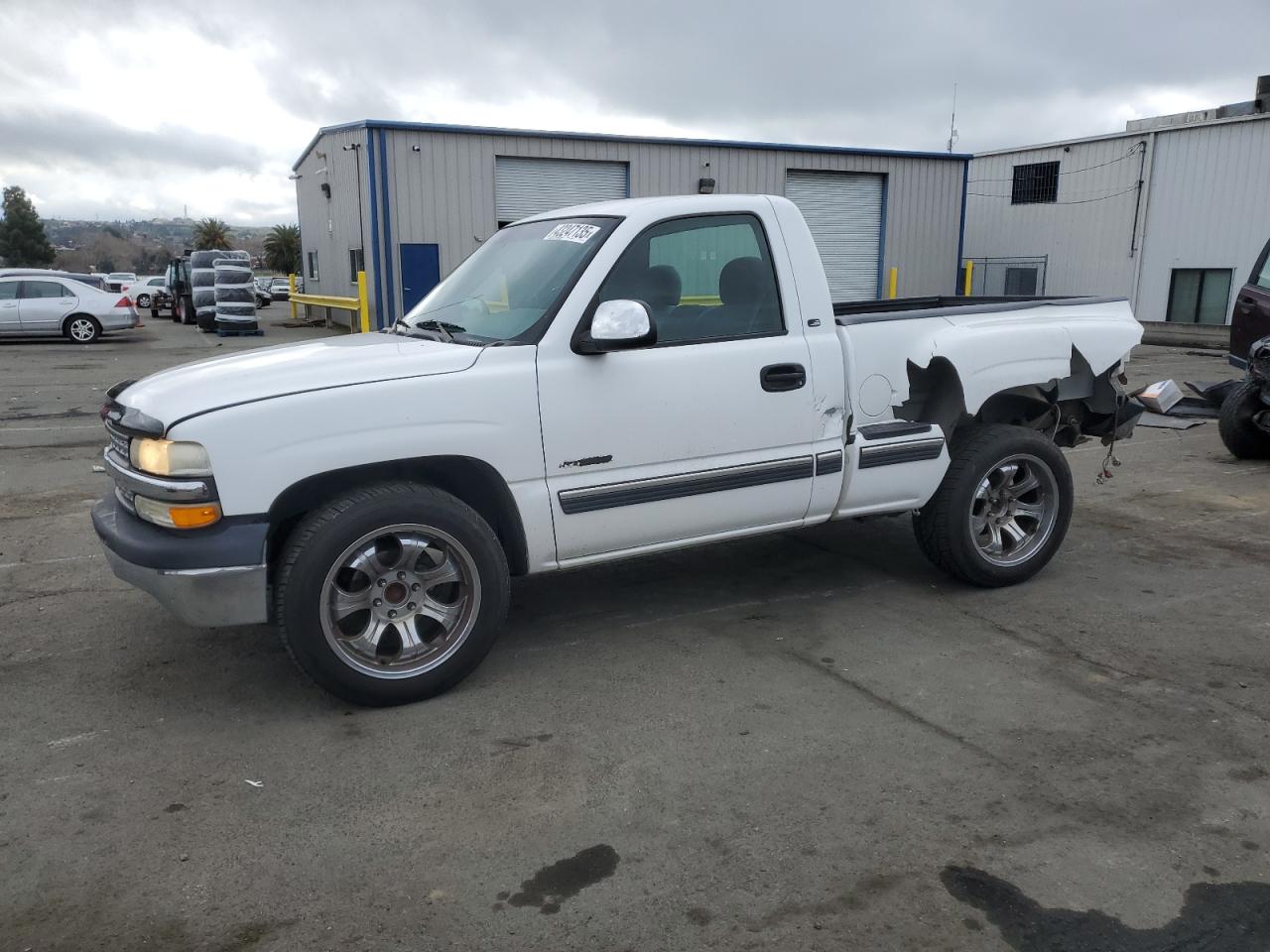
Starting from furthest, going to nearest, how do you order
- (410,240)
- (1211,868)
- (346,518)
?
1. (410,240)
2. (346,518)
3. (1211,868)

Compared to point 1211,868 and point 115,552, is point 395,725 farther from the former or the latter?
point 1211,868

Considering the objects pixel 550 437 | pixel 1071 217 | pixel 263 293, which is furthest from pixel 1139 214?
pixel 263 293

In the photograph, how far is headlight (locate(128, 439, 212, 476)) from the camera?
11.8 ft

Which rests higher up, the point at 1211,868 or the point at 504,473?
the point at 504,473

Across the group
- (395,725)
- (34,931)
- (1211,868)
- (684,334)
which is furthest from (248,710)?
(1211,868)

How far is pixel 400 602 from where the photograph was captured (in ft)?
13.0

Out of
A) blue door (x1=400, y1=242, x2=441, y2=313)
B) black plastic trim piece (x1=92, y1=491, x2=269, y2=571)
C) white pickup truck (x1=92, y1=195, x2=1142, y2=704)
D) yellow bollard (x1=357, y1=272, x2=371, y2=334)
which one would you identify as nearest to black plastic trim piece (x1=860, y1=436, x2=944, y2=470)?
white pickup truck (x1=92, y1=195, x2=1142, y2=704)

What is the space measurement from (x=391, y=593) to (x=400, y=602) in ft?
0.17

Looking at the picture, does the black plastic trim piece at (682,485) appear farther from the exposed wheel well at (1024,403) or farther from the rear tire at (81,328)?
the rear tire at (81,328)

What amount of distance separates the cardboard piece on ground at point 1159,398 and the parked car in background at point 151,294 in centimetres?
3425

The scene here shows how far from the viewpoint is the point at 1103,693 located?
4090mm

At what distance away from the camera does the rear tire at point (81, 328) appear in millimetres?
22641

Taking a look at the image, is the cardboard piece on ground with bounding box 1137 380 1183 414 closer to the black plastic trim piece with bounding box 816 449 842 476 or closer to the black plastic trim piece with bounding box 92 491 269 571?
the black plastic trim piece with bounding box 816 449 842 476

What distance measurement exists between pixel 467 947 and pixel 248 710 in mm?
1799
